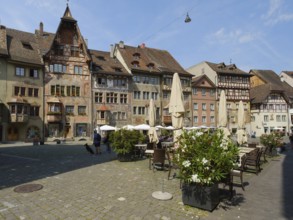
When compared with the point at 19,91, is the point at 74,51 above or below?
above

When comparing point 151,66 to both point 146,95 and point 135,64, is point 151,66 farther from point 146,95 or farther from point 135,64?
point 146,95

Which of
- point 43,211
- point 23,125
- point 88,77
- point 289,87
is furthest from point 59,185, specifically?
point 289,87

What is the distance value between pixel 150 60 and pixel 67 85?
53.1 feet

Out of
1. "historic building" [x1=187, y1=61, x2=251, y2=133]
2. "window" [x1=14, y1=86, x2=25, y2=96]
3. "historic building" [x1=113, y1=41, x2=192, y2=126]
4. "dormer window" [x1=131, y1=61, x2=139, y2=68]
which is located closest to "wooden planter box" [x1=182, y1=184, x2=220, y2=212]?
"window" [x1=14, y1=86, x2=25, y2=96]

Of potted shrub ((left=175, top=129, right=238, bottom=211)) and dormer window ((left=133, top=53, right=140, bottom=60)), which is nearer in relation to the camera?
potted shrub ((left=175, top=129, right=238, bottom=211))

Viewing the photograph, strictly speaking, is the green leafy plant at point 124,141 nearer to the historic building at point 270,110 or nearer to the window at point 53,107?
the window at point 53,107

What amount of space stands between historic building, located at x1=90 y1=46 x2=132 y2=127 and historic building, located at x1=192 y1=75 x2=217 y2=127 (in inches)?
536

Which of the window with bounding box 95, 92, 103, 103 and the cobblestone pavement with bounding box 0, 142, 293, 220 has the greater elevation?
the window with bounding box 95, 92, 103, 103

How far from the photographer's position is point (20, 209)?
534 cm

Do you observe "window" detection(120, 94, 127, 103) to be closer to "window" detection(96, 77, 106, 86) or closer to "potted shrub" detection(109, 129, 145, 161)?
"window" detection(96, 77, 106, 86)

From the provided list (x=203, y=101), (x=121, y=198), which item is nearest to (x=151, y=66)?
(x=203, y=101)

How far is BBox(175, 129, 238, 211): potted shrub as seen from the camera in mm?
5273

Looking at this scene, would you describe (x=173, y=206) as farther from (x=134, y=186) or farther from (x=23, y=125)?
(x=23, y=125)

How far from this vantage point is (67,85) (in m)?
34.4
